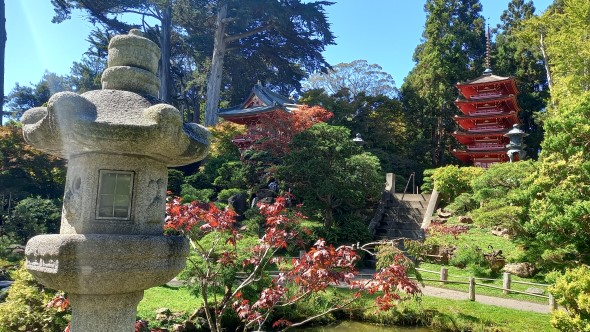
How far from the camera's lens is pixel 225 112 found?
2353cm

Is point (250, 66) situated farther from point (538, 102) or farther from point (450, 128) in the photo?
point (538, 102)

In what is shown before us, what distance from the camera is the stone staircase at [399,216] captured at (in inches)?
640

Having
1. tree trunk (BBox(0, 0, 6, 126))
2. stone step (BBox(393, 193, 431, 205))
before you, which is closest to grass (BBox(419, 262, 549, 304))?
stone step (BBox(393, 193, 431, 205))

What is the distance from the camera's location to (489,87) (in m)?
23.3

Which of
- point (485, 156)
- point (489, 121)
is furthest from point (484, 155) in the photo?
point (489, 121)

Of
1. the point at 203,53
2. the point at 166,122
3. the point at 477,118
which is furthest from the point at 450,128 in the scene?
the point at 166,122

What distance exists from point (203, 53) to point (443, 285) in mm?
23610

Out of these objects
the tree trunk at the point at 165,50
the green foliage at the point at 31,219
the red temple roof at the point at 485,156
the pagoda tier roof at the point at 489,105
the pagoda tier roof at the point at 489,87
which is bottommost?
the green foliage at the point at 31,219

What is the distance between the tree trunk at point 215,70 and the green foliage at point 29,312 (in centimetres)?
2079

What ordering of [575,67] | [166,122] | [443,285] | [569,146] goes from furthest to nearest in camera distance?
1. [575,67]
2. [443,285]
3. [569,146]
4. [166,122]

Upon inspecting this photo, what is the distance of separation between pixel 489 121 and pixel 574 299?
64.4 ft

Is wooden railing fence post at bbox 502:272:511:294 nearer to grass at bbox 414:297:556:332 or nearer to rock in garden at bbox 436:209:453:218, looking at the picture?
grass at bbox 414:297:556:332

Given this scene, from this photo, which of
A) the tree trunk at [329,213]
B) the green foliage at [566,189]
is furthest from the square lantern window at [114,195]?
the tree trunk at [329,213]

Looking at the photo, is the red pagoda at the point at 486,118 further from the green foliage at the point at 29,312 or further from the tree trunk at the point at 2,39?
the tree trunk at the point at 2,39
